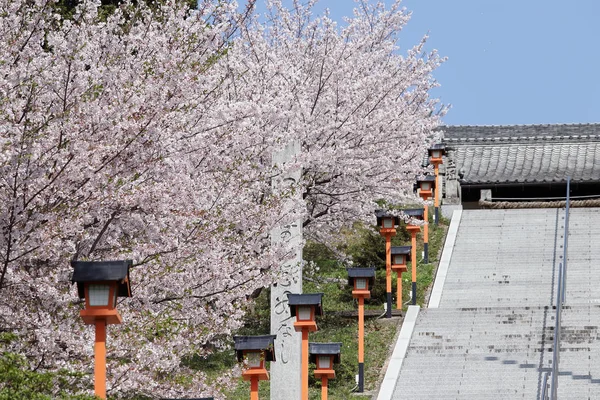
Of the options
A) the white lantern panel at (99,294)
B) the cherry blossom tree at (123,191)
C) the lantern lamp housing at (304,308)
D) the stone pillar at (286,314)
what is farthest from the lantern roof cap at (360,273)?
the white lantern panel at (99,294)

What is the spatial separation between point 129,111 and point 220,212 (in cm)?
231

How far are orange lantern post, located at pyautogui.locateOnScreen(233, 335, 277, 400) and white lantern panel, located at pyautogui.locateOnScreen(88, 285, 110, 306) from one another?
5393 mm

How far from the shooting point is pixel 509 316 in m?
23.9

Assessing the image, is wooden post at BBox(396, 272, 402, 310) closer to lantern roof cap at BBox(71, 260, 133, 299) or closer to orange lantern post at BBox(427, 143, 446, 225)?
orange lantern post at BBox(427, 143, 446, 225)

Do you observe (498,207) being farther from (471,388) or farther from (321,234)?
(471,388)

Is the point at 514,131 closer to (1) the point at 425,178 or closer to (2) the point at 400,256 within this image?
(1) the point at 425,178

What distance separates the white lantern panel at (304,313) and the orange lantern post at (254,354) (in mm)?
871

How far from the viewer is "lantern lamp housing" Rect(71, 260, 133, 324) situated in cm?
1083

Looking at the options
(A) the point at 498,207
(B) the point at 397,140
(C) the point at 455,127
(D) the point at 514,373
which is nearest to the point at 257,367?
(D) the point at 514,373

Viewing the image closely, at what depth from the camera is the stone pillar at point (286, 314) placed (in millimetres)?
17141

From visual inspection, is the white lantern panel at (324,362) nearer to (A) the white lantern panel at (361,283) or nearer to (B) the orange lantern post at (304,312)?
(B) the orange lantern post at (304,312)

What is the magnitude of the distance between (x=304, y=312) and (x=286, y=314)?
75cm

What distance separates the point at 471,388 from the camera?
20.2 metres

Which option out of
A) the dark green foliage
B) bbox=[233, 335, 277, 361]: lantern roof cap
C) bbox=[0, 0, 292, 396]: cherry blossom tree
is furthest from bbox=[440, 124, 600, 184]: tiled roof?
the dark green foliage
